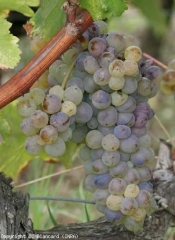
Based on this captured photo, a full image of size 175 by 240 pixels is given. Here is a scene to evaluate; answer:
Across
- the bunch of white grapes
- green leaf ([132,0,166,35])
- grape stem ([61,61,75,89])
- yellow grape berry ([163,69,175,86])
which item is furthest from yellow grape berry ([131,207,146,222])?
green leaf ([132,0,166,35])

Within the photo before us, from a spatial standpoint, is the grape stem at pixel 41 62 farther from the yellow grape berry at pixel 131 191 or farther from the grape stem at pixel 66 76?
the yellow grape berry at pixel 131 191

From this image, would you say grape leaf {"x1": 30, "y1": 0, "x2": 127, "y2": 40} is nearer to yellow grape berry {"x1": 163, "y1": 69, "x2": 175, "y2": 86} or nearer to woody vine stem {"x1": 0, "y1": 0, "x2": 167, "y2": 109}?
woody vine stem {"x1": 0, "y1": 0, "x2": 167, "y2": 109}

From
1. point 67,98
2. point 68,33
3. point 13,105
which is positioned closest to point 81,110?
point 67,98

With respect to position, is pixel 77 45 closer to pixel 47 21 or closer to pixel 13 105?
pixel 47 21

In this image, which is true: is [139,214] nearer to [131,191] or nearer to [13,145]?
[131,191]

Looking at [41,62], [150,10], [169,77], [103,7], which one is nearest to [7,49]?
[41,62]
